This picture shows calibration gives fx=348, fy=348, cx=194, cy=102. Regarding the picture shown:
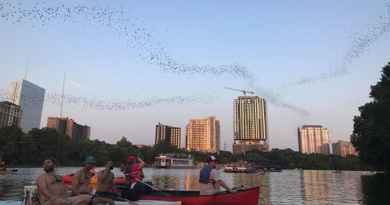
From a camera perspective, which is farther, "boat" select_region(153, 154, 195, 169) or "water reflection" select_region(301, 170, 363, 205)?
"boat" select_region(153, 154, 195, 169)

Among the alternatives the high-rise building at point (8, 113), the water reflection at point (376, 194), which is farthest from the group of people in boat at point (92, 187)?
the high-rise building at point (8, 113)

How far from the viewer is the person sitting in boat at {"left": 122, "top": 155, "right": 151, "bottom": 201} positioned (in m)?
14.1

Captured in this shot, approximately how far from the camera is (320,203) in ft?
77.9

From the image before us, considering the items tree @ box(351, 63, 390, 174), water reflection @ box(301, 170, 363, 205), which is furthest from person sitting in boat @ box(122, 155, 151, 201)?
tree @ box(351, 63, 390, 174)

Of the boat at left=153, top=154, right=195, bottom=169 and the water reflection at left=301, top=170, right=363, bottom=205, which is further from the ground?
the boat at left=153, top=154, right=195, bottom=169

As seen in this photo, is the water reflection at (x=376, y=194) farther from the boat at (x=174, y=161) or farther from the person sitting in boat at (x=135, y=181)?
the boat at (x=174, y=161)

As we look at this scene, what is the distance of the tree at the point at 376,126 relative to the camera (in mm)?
48750

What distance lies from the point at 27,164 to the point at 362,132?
10739cm

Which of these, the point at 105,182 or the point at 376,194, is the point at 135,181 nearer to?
the point at 105,182

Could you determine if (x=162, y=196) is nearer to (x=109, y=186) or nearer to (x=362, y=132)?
(x=109, y=186)

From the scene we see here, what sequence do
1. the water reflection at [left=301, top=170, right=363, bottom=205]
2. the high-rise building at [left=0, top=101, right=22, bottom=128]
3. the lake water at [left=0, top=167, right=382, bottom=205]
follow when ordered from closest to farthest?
the lake water at [left=0, top=167, right=382, bottom=205] < the water reflection at [left=301, top=170, right=363, bottom=205] < the high-rise building at [left=0, top=101, right=22, bottom=128]

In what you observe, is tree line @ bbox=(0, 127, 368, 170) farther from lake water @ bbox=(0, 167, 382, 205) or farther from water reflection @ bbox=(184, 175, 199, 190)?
water reflection @ bbox=(184, 175, 199, 190)

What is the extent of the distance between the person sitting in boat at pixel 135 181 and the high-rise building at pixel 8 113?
156 metres

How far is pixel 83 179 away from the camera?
10.9 metres
